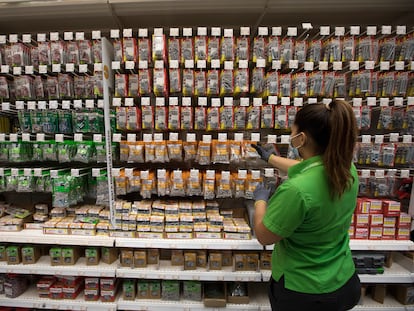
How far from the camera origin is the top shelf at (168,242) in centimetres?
173

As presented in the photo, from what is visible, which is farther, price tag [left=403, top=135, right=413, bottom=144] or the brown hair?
price tag [left=403, top=135, right=413, bottom=144]

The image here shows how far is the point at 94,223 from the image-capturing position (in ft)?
6.15

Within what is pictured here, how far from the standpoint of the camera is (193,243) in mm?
1737

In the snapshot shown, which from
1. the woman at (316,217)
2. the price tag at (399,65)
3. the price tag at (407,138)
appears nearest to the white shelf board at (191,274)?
the woman at (316,217)

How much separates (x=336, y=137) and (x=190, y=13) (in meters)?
1.69

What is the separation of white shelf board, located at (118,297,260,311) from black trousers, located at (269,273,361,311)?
0.75 metres

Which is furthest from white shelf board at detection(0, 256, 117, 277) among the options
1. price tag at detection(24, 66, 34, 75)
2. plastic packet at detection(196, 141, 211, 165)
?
price tag at detection(24, 66, 34, 75)

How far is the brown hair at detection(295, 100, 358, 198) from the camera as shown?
0.85 m

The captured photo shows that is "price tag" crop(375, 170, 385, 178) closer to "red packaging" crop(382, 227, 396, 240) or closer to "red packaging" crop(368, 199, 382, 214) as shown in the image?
"red packaging" crop(368, 199, 382, 214)

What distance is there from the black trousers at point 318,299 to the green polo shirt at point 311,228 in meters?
0.03

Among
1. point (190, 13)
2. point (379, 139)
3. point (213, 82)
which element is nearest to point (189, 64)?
point (213, 82)

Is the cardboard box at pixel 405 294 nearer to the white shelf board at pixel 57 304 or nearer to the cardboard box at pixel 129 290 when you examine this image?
the cardboard box at pixel 129 290

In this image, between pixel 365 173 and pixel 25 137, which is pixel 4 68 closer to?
pixel 25 137

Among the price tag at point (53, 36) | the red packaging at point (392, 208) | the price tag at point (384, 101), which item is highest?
the price tag at point (53, 36)
